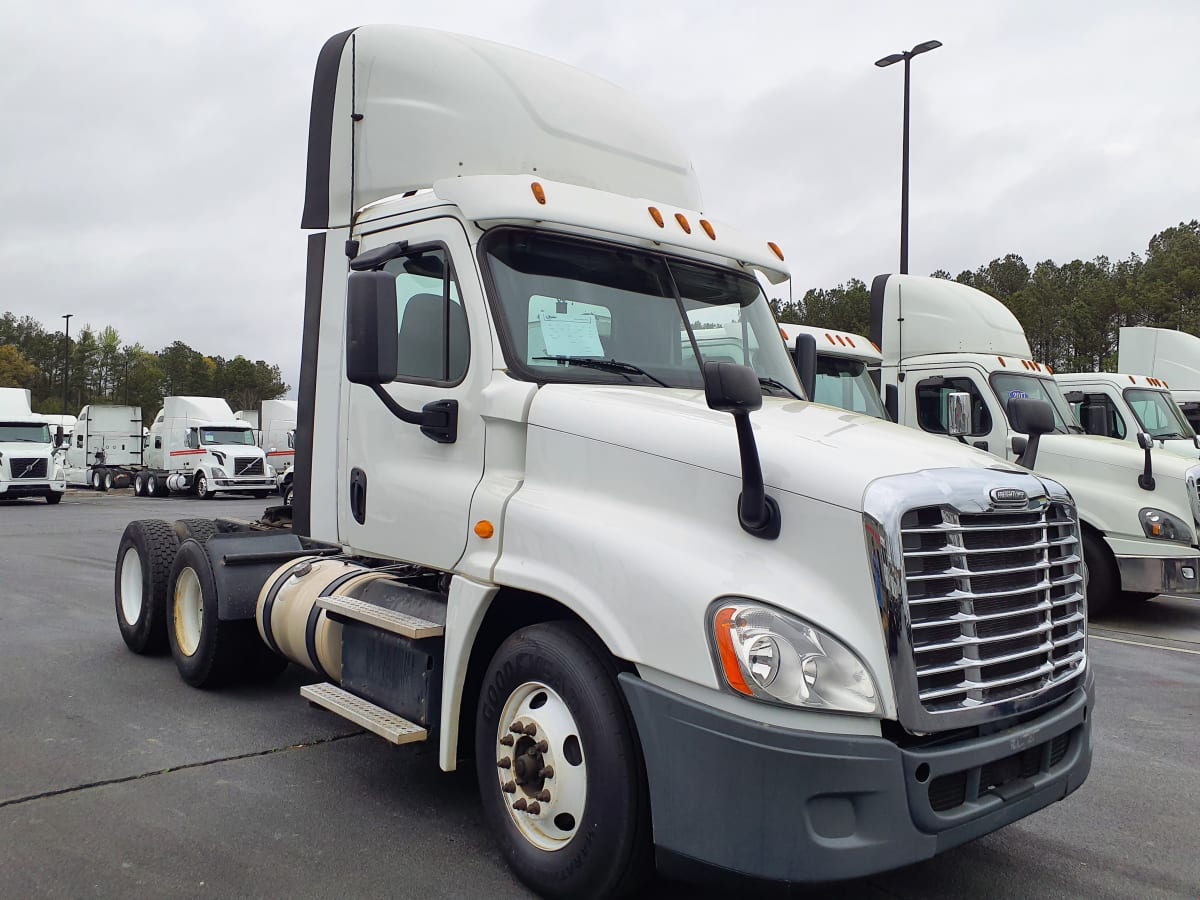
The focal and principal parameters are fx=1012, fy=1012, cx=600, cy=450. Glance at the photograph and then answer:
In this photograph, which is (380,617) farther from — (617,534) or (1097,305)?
(1097,305)

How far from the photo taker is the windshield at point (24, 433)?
29016mm

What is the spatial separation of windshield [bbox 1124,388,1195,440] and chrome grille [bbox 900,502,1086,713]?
990 cm

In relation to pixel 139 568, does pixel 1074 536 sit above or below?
above

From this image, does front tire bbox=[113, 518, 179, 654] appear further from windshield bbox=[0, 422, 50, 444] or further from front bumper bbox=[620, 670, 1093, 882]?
windshield bbox=[0, 422, 50, 444]

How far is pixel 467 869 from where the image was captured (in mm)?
3875

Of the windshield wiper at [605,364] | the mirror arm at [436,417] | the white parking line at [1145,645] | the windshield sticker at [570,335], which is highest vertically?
the windshield sticker at [570,335]

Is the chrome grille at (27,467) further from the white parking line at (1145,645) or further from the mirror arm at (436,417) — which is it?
the mirror arm at (436,417)

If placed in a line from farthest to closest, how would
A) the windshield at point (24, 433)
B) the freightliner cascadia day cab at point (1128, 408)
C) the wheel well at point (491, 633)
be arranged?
1. the windshield at point (24, 433)
2. the freightliner cascadia day cab at point (1128, 408)
3. the wheel well at point (491, 633)

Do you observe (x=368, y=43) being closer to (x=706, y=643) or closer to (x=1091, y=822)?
(x=706, y=643)

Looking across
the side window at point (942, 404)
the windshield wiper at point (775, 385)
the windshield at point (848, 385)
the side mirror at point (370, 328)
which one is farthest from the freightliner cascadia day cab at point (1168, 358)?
the side mirror at point (370, 328)

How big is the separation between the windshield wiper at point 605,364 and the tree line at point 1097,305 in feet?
113

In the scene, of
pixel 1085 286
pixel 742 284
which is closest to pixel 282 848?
pixel 742 284

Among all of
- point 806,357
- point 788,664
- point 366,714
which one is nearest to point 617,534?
point 788,664

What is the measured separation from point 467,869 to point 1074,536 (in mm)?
2611
